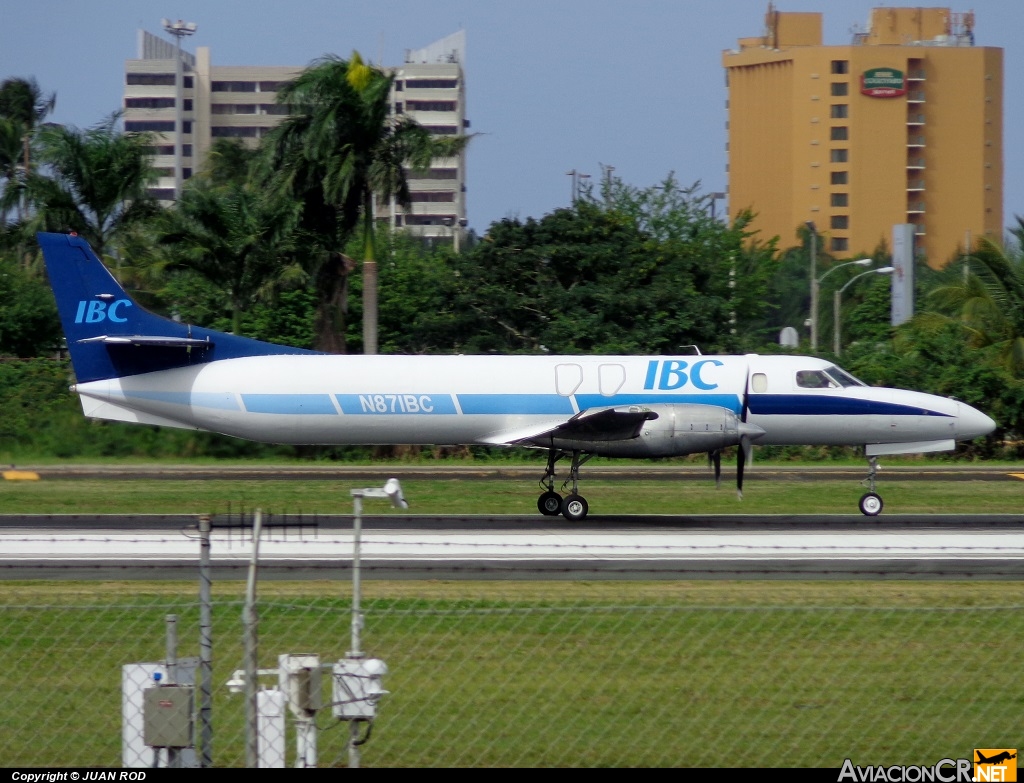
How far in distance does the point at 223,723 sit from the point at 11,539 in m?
10.7

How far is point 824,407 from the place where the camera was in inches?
925

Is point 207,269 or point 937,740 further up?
point 207,269

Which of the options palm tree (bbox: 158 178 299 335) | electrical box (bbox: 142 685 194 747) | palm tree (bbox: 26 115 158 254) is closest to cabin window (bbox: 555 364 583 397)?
electrical box (bbox: 142 685 194 747)

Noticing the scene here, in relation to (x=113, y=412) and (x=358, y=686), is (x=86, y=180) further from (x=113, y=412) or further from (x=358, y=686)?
(x=358, y=686)

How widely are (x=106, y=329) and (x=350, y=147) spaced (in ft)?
52.5

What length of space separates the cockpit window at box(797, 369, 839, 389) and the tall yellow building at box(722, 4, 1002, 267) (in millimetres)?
95635

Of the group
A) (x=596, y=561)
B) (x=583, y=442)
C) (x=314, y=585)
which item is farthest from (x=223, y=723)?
(x=583, y=442)

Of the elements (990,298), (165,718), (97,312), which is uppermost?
(990,298)

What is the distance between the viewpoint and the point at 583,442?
22.0 m

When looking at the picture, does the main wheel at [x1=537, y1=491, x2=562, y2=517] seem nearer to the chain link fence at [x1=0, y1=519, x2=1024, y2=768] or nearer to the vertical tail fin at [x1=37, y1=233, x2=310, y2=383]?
the vertical tail fin at [x1=37, y1=233, x2=310, y2=383]

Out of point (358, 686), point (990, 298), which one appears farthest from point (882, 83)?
point (358, 686)

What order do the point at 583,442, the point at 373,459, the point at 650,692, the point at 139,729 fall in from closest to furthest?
the point at 139,729
the point at 650,692
the point at 583,442
the point at 373,459

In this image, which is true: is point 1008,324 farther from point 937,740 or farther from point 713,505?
point 937,740

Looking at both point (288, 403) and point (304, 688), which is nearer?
point (304, 688)
